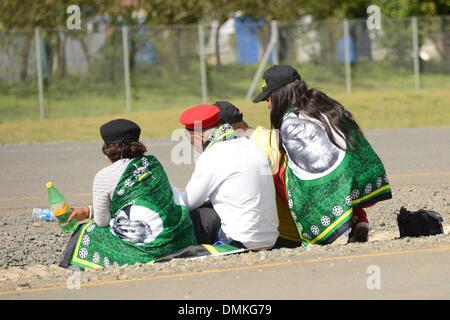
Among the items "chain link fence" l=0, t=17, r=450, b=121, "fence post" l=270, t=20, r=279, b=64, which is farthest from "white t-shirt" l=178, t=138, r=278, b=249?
"fence post" l=270, t=20, r=279, b=64

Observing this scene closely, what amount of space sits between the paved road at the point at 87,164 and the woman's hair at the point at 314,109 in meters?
4.77

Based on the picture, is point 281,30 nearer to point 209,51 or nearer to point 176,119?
point 209,51

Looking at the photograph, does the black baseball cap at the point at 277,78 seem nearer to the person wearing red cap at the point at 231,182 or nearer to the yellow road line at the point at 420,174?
the person wearing red cap at the point at 231,182

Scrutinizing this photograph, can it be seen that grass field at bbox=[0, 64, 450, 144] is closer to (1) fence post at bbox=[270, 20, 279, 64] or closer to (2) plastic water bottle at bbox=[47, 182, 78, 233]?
(1) fence post at bbox=[270, 20, 279, 64]

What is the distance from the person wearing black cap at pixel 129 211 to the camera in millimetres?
7629

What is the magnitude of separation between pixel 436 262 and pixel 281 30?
22497mm

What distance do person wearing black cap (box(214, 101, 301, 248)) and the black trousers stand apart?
0.47 meters

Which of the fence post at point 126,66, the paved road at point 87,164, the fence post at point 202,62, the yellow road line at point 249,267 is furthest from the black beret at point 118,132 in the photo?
the fence post at point 202,62

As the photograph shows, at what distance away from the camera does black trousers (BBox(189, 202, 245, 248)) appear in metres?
8.15

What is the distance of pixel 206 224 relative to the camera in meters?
8.17
